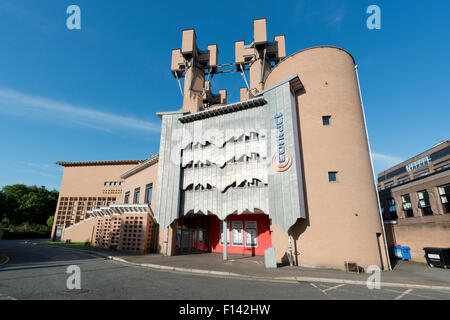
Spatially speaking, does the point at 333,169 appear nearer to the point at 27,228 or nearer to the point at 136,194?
the point at 136,194

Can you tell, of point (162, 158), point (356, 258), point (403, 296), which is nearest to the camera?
point (403, 296)

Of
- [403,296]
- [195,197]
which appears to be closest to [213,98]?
[195,197]

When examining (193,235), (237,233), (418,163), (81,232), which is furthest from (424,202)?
(418,163)

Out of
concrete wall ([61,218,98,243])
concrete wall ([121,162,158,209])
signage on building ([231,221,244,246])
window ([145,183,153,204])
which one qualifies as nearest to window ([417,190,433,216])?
signage on building ([231,221,244,246])

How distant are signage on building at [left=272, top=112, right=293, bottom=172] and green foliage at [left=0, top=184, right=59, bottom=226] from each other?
6775 cm

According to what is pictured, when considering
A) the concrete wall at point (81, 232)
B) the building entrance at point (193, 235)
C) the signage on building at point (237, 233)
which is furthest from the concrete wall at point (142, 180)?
the signage on building at point (237, 233)

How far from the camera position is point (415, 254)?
66.4ft

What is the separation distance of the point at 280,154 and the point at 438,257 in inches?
572

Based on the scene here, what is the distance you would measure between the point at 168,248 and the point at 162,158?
877 cm

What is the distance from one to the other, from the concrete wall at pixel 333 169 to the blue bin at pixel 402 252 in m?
8.29

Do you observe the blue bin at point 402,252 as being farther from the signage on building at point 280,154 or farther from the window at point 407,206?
the signage on building at point 280,154

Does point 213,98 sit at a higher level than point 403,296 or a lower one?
higher

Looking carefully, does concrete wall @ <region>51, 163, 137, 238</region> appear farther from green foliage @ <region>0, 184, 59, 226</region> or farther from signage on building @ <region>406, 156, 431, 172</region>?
signage on building @ <region>406, 156, 431, 172</region>

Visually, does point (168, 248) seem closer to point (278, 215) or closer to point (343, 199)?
point (278, 215)
